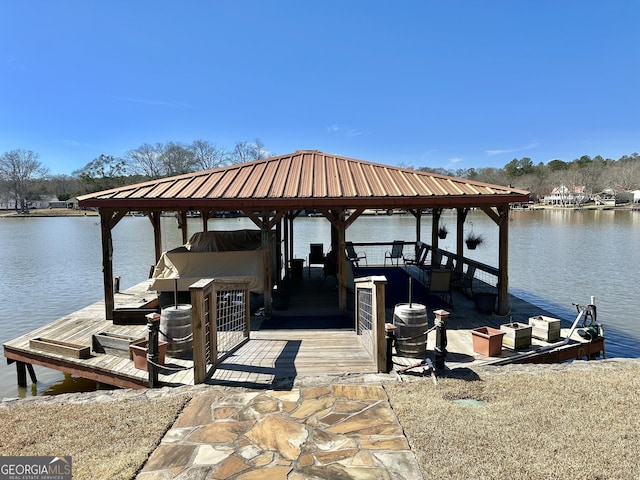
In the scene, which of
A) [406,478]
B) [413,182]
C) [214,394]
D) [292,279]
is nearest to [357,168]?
[413,182]

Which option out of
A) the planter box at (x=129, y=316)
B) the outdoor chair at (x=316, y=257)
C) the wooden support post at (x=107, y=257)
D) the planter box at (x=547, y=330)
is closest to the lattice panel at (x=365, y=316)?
the planter box at (x=547, y=330)

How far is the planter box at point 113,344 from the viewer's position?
5641mm

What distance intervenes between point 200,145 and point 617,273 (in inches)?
2647

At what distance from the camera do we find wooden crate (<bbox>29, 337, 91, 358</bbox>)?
557 cm

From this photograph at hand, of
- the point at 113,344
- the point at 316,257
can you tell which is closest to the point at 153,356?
the point at 113,344

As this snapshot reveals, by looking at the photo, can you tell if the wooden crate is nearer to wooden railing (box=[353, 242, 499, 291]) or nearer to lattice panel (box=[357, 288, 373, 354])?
lattice panel (box=[357, 288, 373, 354])

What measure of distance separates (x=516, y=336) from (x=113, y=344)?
590cm

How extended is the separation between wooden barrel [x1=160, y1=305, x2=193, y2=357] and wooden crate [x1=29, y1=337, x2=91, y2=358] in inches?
50.4

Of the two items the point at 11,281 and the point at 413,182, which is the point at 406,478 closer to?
the point at 413,182

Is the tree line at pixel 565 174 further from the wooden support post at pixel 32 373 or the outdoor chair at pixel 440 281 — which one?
the wooden support post at pixel 32 373

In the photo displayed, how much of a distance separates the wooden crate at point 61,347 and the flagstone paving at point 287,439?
8.60ft

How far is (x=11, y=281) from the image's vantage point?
47.3 feet

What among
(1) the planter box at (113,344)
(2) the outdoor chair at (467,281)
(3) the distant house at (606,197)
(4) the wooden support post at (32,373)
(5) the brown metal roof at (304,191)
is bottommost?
(4) the wooden support post at (32,373)

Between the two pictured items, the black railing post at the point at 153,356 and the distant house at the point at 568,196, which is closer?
the black railing post at the point at 153,356
